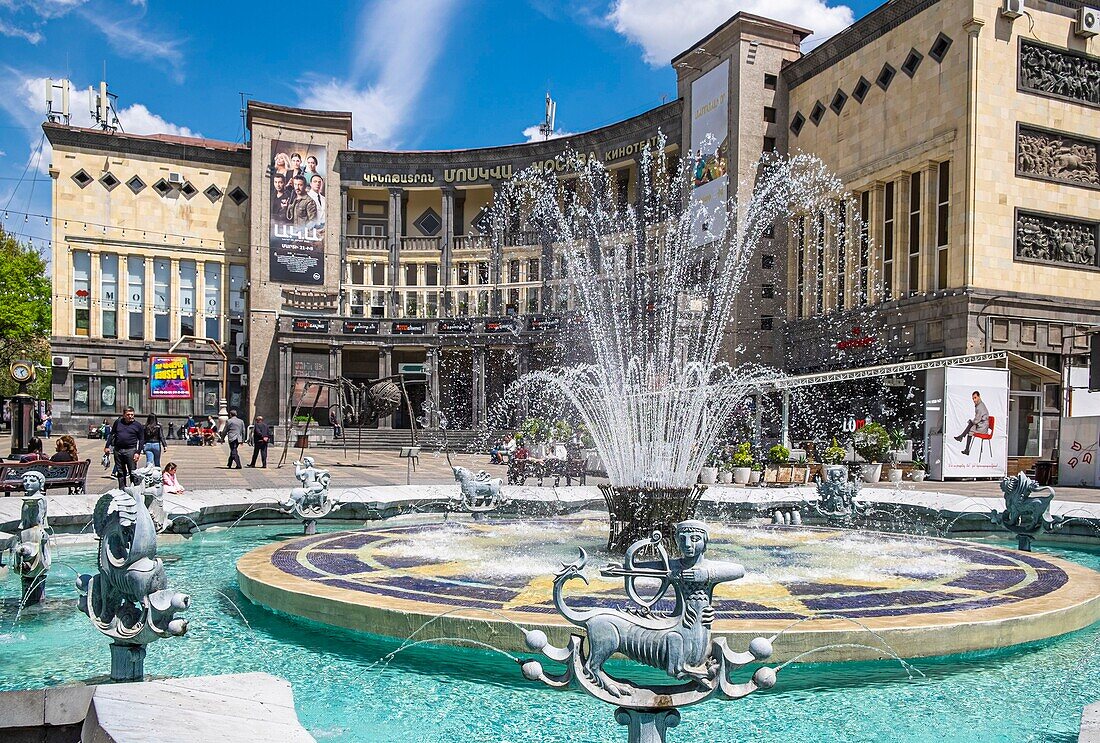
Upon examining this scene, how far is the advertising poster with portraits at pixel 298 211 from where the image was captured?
50.4 m

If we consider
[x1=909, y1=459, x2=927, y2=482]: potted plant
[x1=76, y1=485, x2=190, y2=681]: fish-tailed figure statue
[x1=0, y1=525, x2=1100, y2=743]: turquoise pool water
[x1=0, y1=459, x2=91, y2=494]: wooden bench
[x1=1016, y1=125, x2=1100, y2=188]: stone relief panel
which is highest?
[x1=1016, y1=125, x2=1100, y2=188]: stone relief panel

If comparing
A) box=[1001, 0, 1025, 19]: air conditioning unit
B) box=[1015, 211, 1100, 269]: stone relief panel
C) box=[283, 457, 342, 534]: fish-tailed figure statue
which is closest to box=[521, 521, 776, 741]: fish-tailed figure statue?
box=[283, 457, 342, 534]: fish-tailed figure statue

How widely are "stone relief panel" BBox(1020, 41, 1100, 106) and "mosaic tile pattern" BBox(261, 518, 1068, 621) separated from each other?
24854mm

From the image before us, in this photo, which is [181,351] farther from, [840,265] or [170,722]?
[170,722]

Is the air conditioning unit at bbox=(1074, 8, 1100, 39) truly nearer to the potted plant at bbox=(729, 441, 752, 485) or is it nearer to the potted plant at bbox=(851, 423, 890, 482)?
the potted plant at bbox=(851, 423, 890, 482)

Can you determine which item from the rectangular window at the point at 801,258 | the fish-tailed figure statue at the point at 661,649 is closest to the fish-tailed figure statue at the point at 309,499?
the fish-tailed figure statue at the point at 661,649

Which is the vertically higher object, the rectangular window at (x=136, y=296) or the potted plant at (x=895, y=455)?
the rectangular window at (x=136, y=296)

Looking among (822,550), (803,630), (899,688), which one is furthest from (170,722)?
(822,550)

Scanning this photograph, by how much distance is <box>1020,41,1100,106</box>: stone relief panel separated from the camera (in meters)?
29.4

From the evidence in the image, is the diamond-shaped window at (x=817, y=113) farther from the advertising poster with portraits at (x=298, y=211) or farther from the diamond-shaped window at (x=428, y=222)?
the advertising poster with portraits at (x=298, y=211)

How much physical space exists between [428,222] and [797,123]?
1054 inches

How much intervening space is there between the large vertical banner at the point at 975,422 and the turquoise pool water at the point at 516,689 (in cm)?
1853

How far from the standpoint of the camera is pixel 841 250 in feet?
115

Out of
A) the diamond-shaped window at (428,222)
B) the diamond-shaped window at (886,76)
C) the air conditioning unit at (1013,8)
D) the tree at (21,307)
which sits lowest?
the tree at (21,307)
